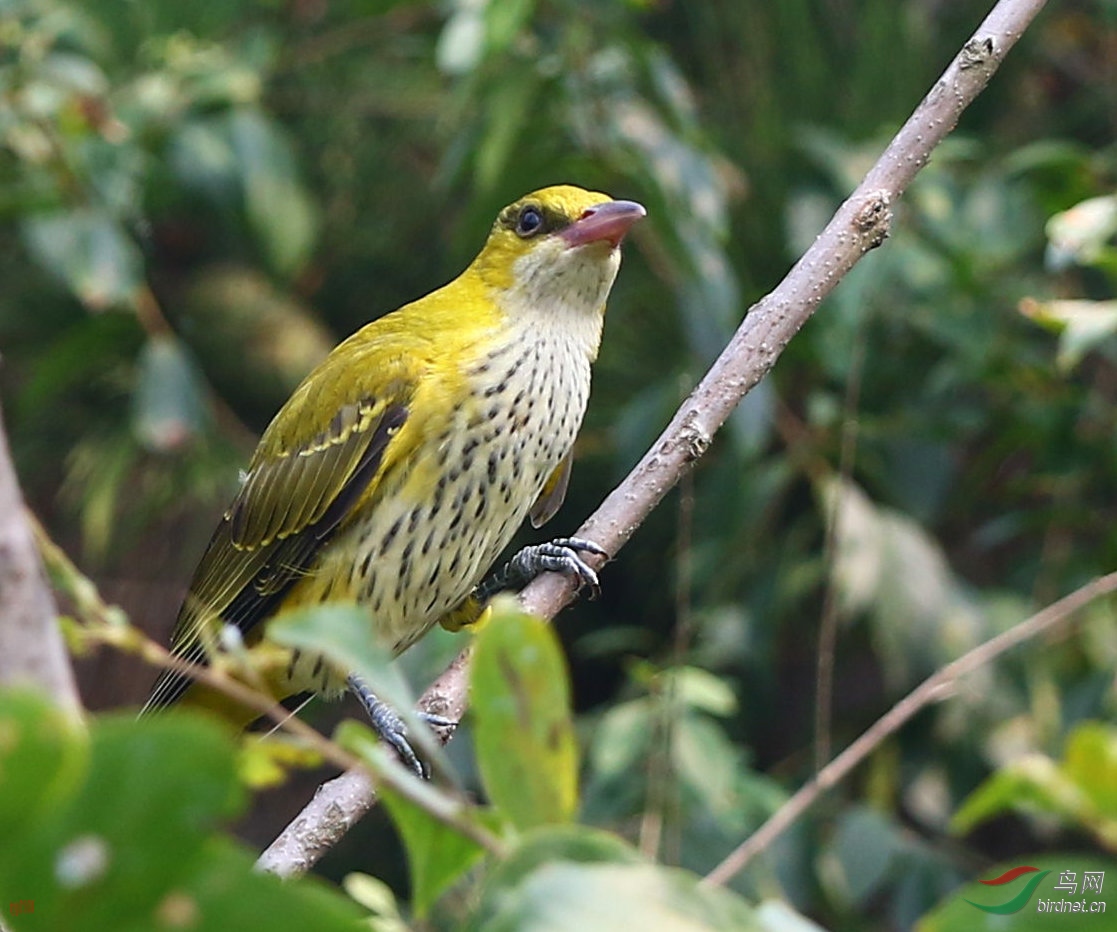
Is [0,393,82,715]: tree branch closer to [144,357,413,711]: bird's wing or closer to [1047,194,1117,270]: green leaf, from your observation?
[144,357,413,711]: bird's wing

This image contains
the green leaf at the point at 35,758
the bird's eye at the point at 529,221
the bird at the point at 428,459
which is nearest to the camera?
the green leaf at the point at 35,758

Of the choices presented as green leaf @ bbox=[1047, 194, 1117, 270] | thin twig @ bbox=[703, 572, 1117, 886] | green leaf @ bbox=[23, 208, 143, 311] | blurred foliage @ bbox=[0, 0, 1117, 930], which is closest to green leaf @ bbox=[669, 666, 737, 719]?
blurred foliage @ bbox=[0, 0, 1117, 930]

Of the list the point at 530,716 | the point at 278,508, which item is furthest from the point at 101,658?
the point at 530,716

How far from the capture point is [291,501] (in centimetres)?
256

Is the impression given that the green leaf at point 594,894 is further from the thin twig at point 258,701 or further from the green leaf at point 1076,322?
the green leaf at point 1076,322

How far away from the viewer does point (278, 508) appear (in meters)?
2.58

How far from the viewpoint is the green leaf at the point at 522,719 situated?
81cm

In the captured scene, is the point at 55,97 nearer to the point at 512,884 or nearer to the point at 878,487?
the point at 878,487

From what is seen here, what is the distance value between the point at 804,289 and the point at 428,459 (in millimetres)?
696

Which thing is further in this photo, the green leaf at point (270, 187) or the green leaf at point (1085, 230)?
the green leaf at point (270, 187)

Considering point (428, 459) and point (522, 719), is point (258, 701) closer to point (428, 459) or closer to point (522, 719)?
point (522, 719)

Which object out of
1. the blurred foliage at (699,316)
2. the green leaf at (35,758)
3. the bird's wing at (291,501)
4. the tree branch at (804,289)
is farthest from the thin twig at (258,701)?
the blurred foliage at (699,316)

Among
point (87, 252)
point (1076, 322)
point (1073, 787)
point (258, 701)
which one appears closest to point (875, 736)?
Answer: point (1073, 787)

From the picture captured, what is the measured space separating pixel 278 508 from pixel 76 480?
1.78m
